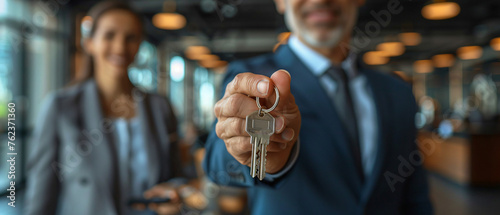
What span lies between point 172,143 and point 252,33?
12.4 metres

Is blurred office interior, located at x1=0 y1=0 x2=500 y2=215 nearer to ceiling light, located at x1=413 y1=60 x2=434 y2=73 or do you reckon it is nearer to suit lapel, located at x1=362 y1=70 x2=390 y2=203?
suit lapel, located at x1=362 y1=70 x2=390 y2=203

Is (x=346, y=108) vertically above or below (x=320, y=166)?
above

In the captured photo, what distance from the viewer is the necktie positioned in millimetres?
958

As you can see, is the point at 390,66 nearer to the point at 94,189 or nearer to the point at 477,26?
the point at 477,26

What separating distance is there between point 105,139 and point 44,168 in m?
0.26

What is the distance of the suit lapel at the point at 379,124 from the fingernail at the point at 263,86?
1.90ft

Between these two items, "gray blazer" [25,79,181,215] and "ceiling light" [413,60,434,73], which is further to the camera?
"ceiling light" [413,60,434,73]

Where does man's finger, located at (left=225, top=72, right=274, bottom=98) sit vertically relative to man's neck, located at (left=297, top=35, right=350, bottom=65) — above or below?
below

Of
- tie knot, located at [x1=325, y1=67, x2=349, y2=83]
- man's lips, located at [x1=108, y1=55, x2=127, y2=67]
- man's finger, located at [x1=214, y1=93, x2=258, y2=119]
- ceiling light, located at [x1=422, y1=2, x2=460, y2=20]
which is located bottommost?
man's finger, located at [x1=214, y1=93, x2=258, y2=119]

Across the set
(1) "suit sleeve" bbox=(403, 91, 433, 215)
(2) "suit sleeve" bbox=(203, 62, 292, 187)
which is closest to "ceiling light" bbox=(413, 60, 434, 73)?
(1) "suit sleeve" bbox=(403, 91, 433, 215)

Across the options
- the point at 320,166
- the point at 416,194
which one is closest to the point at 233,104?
the point at 320,166

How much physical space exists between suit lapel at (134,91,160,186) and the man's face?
35.7 inches

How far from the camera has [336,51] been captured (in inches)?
41.8

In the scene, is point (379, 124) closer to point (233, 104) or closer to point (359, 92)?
point (359, 92)
